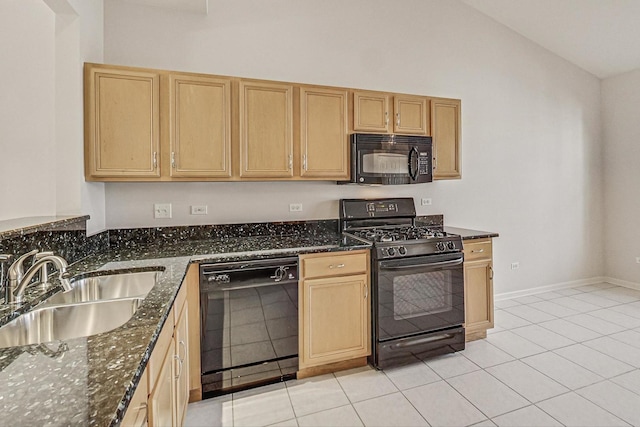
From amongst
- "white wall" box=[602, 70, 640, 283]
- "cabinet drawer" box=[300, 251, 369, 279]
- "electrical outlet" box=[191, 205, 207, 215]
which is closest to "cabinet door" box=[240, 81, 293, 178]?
"electrical outlet" box=[191, 205, 207, 215]

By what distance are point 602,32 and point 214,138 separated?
440 cm

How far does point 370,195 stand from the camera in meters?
3.33

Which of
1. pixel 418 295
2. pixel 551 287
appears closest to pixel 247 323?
pixel 418 295

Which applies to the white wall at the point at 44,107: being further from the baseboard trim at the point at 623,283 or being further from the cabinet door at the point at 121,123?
the baseboard trim at the point at 623,283

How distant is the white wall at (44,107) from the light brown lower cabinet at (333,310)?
1.61 meters

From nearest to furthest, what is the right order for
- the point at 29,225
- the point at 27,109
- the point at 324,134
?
1. the point at 29,225
2. the point at 27,109
3. the point at 324,134

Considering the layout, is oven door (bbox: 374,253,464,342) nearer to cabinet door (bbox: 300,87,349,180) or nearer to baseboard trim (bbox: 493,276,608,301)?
cabinet door (bbox: 300,87,349,180)

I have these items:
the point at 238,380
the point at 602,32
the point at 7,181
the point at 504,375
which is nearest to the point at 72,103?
the point at 7,181

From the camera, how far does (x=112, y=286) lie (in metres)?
1.80

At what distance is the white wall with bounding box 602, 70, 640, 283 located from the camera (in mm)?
4289

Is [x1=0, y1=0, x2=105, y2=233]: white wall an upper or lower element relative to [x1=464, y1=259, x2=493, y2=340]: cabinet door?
upper

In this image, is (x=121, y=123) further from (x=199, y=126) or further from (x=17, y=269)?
(x=17, y=269)

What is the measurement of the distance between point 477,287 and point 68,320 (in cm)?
291

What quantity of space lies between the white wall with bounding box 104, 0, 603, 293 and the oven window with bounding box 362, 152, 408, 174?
42cm
